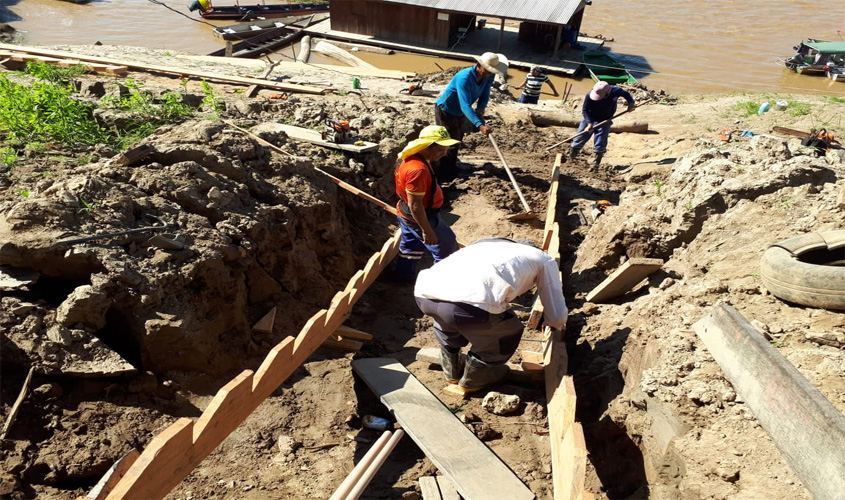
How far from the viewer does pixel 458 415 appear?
413 centimetres

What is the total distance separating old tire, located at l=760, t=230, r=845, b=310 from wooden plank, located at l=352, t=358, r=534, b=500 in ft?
6.75

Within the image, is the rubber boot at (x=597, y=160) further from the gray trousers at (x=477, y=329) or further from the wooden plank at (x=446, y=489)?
the wooden plank at (x=446, y=489)

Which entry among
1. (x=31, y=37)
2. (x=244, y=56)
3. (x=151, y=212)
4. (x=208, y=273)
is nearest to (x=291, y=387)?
(x=208, y=273)

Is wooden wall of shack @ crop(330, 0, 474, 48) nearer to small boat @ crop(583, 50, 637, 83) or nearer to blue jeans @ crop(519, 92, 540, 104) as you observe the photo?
small boat @ crop(583, 50, 637, 83)

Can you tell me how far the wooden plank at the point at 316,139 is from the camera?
22.8ft

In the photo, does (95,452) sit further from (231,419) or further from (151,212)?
(151,212)

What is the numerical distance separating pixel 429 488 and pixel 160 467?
1.56 m

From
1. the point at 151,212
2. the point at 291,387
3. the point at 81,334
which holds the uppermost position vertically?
the point at 151,212

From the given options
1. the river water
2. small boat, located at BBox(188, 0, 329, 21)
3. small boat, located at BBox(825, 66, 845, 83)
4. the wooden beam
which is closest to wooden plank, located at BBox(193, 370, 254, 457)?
the wooden beam

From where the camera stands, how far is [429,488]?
347cm

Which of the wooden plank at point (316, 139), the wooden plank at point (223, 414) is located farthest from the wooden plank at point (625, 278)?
the wooden plank at point (316, 139)

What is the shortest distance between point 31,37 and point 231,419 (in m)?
24.8

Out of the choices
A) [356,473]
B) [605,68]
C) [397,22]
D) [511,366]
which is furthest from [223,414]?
[397,22]

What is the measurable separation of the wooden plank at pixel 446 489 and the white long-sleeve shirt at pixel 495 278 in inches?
43.9
